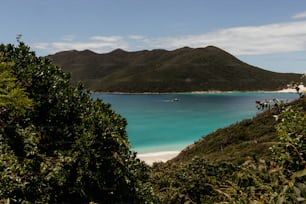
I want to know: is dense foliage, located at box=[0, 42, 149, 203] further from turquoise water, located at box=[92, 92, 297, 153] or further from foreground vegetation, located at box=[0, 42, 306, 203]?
turquoise water, located at box=[92, 92, 297, 153]

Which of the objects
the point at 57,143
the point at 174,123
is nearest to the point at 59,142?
the point at 57,143

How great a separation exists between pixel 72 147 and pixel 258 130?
34475 mm

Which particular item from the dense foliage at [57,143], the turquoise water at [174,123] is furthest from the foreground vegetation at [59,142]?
the turquoise water at [174,123]

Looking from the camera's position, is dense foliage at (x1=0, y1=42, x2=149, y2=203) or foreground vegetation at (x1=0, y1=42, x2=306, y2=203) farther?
dense foliage at (x1=0, y1=42, x2=149, y2=203)

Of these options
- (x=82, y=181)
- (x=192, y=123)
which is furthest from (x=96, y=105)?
(x=192, y=123)

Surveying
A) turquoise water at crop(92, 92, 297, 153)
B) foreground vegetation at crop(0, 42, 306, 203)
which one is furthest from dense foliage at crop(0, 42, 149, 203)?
turquoise water at crop(92, 92, 297, 153)

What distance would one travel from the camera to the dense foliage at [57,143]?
6.79 meters

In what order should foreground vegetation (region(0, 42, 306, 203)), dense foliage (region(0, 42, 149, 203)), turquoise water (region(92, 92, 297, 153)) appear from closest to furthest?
foreground vegetation (region(0, 42, 306, 203))
dense foliage (region(0, 42, 149, 203))
turquoise water (region(92, 92, 297, 153))

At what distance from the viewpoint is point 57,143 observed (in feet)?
27.5

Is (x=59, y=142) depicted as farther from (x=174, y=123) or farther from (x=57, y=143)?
(x=174, y=123)

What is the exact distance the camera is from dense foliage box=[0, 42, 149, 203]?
679cm

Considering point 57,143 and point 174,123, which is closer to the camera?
point 57,143

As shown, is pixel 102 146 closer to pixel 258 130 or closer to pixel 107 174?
pixel 107 174

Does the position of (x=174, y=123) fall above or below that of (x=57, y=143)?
below
